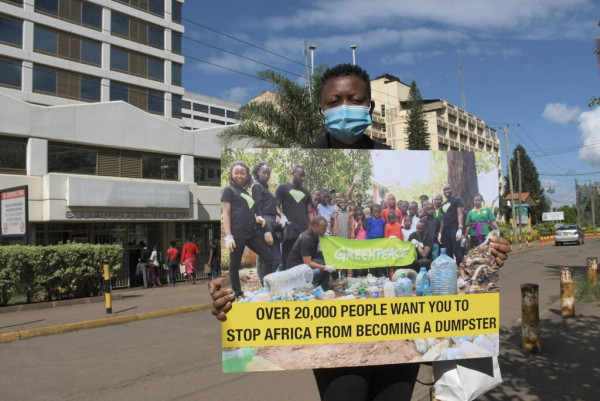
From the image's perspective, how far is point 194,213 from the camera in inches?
859

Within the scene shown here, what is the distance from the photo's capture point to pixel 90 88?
35.6 meters

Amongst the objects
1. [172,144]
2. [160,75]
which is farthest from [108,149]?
[160,75]

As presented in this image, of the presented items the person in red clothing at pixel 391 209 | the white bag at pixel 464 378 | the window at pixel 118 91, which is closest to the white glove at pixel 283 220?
the person in red clothing at pixel 391 209

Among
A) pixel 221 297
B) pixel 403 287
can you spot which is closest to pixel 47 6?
pixel 221 297

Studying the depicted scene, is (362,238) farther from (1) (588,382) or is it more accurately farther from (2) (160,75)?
(2) (160,75)

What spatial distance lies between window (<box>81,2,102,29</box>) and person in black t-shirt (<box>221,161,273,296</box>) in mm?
38586

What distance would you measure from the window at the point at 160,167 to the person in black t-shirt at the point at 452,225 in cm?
2012

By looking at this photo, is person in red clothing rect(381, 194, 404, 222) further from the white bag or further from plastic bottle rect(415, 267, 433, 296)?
the white bag

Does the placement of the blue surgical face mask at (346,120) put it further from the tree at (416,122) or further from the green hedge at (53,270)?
the tree at (416,122)

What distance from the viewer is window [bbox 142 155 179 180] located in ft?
69.2

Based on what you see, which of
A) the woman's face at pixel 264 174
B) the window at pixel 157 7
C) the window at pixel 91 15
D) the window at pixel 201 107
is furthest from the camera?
the window at pixel 201 107

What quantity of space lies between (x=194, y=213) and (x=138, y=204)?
Answer: 9.60 ft

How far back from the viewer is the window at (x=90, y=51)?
35125 millimetres

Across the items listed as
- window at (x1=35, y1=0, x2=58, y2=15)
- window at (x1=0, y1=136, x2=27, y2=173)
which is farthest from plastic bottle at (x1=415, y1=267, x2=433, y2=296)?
window at (x1=35, y1=0, x2=58, y2=15)
